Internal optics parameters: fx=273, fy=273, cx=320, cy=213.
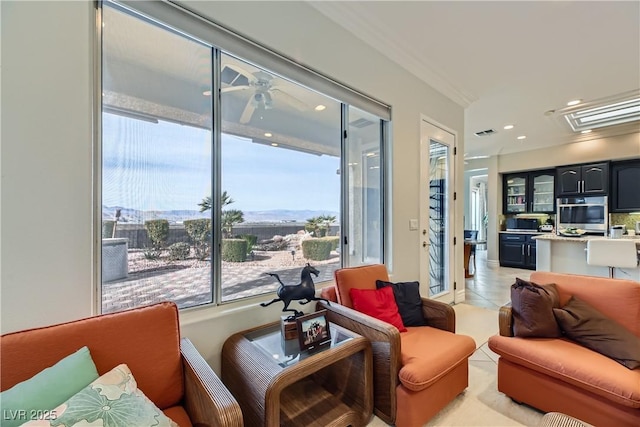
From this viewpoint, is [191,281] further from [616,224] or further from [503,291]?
[616,224]

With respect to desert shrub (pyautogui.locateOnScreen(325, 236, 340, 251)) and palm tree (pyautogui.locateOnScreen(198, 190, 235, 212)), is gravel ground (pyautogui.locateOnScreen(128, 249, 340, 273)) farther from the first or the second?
palm tree (pyautogui.locateOnScreen(198, 190, 235, 212))

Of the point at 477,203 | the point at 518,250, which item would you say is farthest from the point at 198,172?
the point at 477,203

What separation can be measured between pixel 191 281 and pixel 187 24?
1.54 metres

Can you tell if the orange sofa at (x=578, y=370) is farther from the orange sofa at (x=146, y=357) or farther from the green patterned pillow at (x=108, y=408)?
the green patterned pillow at (x=108, y=408)

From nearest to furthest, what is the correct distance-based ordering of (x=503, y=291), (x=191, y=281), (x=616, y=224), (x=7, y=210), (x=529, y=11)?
(x=7, y=210)
(x=191, y=281)
(x=529, y=11)
(x=503, y=291)
(x=616, y=224)

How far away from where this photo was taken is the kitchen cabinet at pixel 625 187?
5254mm

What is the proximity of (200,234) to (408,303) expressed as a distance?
1633 millimetres

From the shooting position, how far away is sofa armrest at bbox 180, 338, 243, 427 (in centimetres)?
97

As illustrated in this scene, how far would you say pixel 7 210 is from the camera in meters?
1.12

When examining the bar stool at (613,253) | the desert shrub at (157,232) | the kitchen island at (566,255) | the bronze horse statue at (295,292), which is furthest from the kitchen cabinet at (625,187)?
the desert shrub at (157,232)

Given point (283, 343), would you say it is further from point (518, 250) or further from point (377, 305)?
point (518, 250)

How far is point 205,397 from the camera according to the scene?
3.49ft

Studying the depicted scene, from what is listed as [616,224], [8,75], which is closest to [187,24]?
[8,75]

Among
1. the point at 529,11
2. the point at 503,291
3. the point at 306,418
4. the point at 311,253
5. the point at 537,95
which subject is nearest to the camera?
the point at 306,418
